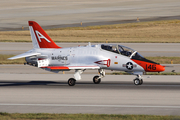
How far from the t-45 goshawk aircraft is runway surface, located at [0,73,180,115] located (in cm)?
134

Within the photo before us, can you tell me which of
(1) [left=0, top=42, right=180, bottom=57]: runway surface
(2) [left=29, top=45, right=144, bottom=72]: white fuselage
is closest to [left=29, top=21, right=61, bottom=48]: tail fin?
(2) [left=29, top=45, right=144, bottom=72]: white fuselage

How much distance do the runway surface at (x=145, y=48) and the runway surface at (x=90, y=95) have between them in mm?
18466

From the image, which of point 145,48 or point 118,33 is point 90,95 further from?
point 118,33

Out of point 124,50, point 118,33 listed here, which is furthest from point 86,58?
point 118,33

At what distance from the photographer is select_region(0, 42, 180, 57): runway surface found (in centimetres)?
4859

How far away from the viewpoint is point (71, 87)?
1028 inches

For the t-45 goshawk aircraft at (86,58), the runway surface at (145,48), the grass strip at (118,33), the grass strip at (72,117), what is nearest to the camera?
the grass strip at (72,117)

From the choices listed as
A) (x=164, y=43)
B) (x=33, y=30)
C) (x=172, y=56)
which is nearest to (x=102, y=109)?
(x=33, y=30)

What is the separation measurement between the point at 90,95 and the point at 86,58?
453 cm

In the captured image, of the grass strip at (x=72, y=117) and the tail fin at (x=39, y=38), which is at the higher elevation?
the tail fin at (x=39, y=38)

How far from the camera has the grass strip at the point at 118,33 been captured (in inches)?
2478

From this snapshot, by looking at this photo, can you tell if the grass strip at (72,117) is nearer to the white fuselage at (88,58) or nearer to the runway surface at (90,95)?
the runway surface at (90,95)

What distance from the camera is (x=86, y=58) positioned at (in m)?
26.8

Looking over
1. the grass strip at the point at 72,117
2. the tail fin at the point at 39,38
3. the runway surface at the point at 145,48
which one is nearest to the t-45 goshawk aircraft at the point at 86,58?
the tail fin at the point at 39,38
